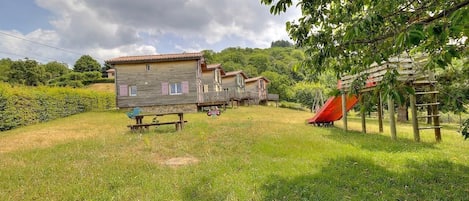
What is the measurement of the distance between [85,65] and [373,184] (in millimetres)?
70830

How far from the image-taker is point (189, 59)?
84.9 feet

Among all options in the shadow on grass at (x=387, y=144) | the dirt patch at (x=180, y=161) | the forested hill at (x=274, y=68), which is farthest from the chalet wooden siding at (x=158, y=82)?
the dirt patch at (x=180, y=161)

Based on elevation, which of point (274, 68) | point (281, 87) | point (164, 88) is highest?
point (274, 68)

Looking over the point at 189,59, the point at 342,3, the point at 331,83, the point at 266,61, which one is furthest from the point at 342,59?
the point at 266,61

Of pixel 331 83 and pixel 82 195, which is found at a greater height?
pixel 331 83

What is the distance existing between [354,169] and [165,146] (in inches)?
235

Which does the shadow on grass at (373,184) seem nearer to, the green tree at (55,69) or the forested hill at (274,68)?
the forested hill at (274,68)

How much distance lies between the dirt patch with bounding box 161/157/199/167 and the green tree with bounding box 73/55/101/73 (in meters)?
66.2

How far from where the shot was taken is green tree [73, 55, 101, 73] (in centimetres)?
6488

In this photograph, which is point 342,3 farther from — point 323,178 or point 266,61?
point 266,61

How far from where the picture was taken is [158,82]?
26.2 meters

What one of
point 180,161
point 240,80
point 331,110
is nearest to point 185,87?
point 331,110

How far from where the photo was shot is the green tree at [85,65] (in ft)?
213

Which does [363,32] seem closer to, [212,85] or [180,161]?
[180,161]
